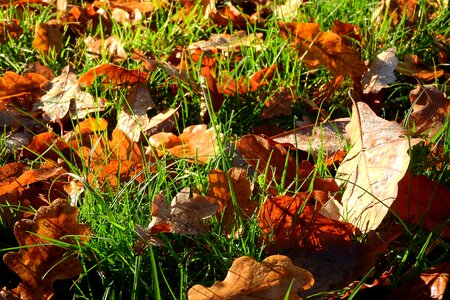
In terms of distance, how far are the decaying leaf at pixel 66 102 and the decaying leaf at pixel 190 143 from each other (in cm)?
29

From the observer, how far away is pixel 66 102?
2410 millimetres

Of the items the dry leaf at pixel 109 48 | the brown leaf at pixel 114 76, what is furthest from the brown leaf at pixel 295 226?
the dry leaf at pixel 109 48

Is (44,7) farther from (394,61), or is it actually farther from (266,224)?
(266,224)

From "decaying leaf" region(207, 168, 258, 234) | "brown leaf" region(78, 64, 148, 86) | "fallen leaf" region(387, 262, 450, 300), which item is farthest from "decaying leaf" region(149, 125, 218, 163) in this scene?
"fallen leaf" region(387, 262, 450, 300)

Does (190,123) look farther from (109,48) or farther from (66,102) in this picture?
(109,48)

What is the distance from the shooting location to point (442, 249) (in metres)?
1.72

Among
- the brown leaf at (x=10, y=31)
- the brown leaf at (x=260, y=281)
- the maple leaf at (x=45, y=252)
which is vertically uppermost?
the brown leaf at (x=260, y=281)

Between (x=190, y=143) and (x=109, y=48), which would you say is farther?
(x=109, y=48)

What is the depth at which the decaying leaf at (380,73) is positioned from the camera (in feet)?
7.94

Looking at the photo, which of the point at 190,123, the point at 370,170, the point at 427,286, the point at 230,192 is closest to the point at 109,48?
the point at 190,123

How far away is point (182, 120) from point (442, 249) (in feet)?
3.33

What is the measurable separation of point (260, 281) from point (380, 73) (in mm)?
1221

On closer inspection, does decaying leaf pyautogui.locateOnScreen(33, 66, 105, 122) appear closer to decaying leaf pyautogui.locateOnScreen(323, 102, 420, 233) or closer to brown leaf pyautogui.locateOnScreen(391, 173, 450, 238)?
decaying leaf pyautogui.locateOnScreen(323, 102, 420, 233)

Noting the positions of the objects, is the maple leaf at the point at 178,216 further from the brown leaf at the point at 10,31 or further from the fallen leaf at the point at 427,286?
the brown leaf at the point at 10,31
